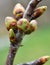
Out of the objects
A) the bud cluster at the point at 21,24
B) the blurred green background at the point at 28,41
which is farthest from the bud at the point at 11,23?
the blurred green background at the point at 28,41

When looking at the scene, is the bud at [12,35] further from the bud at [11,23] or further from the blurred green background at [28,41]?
the blurred green background at [28,41]

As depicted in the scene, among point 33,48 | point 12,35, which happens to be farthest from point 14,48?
point 33,48

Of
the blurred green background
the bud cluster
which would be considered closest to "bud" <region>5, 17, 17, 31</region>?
the bud cluster

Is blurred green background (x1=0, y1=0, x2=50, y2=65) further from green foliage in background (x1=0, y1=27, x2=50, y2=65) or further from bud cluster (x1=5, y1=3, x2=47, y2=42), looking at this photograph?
bud cluster (x1=5, y1=3, x2=47, y2=42)

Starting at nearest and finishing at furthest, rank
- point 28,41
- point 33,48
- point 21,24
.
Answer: point 21,24
point 33,48
point 28,41

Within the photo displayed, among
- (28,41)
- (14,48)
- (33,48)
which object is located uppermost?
(28,41)

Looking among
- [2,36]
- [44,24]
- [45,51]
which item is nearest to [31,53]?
[45,51]

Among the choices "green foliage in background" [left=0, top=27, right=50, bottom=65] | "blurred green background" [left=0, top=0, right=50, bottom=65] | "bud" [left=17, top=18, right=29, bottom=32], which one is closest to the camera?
"bud" [left=17, top=18, right=29, bottom=32]

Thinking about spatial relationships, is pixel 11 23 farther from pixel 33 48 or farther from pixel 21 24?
pixel 33 48
